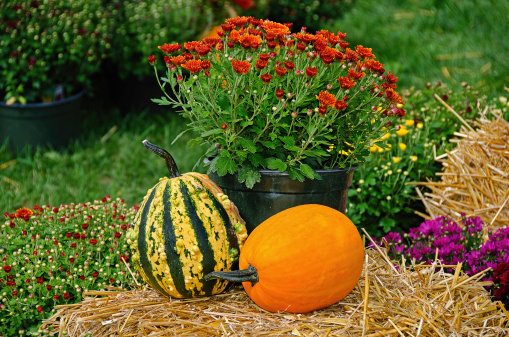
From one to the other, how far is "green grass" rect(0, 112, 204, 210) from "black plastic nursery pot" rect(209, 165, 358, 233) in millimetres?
1797

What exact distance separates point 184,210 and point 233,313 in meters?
0.46

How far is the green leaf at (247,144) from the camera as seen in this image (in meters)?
2.16

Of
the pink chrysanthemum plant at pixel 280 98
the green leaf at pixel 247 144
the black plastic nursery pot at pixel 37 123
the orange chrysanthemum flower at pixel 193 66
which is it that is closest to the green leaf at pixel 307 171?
the pink chrysanthemum plant at pixel 280 98

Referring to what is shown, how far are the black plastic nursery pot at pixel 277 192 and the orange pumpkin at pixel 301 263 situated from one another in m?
0.19

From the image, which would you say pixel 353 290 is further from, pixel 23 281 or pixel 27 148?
pixel 27 148

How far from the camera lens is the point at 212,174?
248 centimetres

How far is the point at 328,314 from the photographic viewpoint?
2.12m

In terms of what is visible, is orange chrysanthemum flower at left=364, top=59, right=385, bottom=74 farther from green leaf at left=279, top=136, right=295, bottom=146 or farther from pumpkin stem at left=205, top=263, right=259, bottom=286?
pumpkin stem at left=205, top=263, right=259, bottom=286

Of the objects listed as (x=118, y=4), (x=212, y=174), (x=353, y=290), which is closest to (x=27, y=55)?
(x=118, y=4)

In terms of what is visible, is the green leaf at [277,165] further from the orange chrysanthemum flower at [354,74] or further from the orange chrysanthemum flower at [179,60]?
the orange chrysanthemum flower at [179,60]

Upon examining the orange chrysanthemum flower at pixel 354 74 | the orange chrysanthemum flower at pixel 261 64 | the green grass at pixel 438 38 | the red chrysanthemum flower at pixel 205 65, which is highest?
the orange chrysanthemum flower at pixel 261 64

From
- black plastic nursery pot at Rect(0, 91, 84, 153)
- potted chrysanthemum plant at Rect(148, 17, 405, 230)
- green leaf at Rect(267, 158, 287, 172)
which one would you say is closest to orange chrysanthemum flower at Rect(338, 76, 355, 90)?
potted chrysanthemum plant at Rect(148, 17, 405, 230)

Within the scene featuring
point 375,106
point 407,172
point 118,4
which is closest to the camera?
point 375,106

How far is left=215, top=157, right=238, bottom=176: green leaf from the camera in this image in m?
2.19
